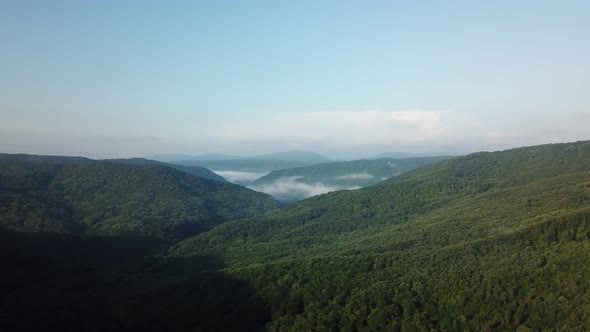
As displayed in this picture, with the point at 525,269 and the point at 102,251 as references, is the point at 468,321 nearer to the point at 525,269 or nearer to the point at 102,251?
the point at 525,269

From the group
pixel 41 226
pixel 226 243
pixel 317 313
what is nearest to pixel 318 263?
pixel 317 313

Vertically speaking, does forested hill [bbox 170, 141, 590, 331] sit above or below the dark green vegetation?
above

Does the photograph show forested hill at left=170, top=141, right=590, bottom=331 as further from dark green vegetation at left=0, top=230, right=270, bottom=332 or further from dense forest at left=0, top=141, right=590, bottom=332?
dark green vegetation at left=0, top=230, right=270, bottom=332

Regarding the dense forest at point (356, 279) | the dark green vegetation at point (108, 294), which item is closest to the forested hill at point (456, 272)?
the dense forest at point (356, 279)

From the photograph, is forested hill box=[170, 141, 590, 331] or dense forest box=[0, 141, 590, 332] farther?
dense forest box=[0, 141, 590, 332]

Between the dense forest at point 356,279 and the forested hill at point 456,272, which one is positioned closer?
the forested hill at point 456,272

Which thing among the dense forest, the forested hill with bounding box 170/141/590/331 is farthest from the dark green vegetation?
the forested hill with bounding box 170/141/590/331

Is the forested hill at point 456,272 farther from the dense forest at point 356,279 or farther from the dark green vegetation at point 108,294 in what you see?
the dark green vegetation at point 108,294

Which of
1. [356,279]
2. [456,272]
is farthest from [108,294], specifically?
[456,272]

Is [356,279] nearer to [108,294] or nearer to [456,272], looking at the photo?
[456,272]

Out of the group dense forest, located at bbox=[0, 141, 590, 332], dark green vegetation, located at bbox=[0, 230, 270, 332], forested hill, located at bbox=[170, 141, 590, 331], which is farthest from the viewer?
dark green vegetation, located at bbox=[0, 230, 270, 332]

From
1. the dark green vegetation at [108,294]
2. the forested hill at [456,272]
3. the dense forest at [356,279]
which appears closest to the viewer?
the forested hill at [456,272]
